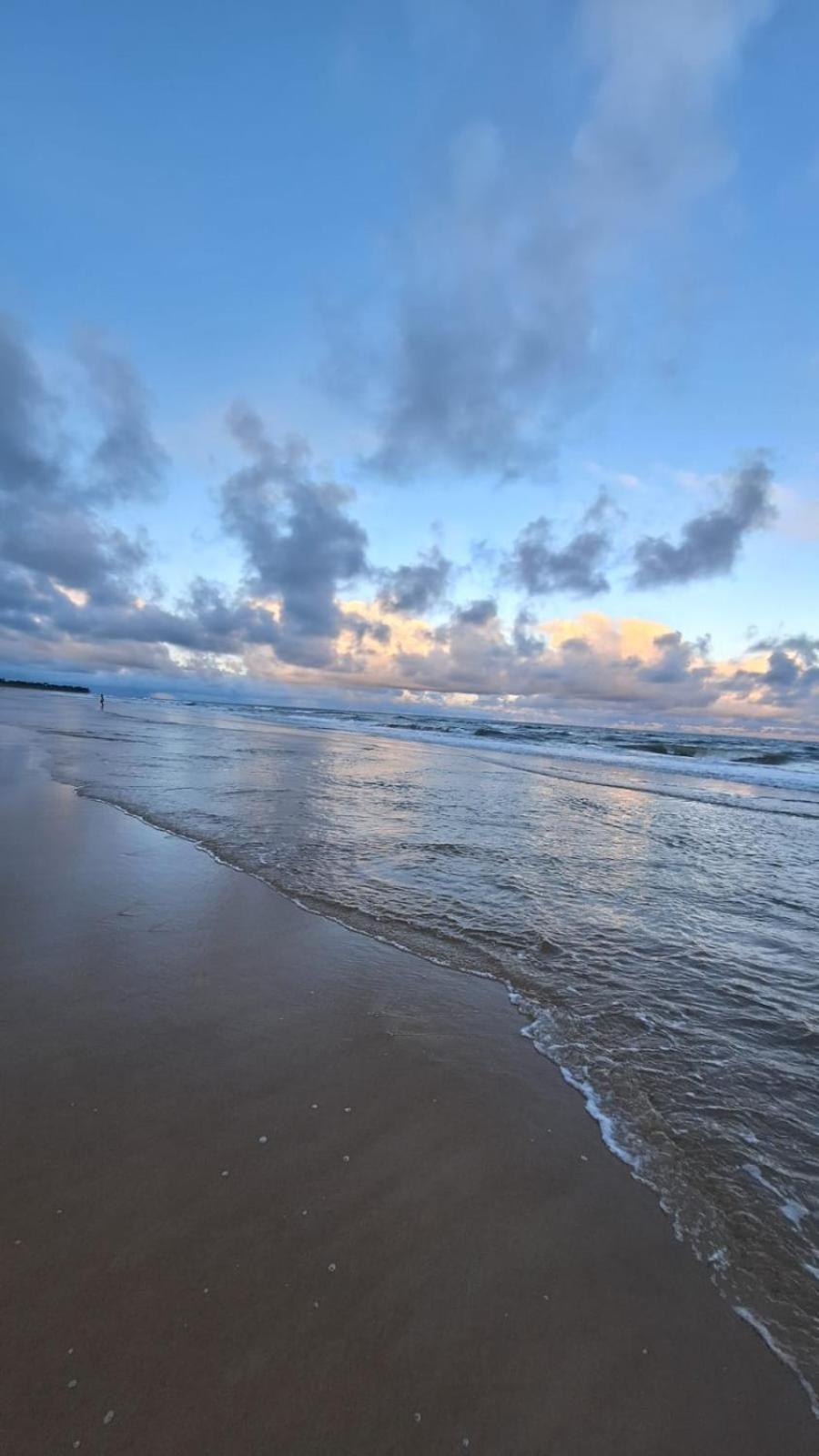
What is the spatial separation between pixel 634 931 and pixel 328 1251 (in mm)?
4727

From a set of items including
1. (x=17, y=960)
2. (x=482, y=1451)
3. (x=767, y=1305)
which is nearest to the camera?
(x=482, y=1451)

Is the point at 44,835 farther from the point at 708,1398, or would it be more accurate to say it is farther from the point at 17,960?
the point at 708,1398

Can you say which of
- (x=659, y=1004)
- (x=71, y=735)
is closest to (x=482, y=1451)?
(x=659, y=1004)

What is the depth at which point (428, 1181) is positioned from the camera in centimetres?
283

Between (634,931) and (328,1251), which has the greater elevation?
(328,1251)

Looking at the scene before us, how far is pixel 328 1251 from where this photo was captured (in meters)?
2.41

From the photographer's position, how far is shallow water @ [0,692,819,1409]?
116 inches

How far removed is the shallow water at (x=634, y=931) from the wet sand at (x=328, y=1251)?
0.35 m

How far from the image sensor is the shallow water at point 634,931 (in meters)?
2.96

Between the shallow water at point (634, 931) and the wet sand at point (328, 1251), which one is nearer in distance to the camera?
the wet sand at point (328, 1251)

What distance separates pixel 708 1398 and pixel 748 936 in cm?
509

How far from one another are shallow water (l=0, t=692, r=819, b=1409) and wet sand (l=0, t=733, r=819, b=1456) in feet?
1.16

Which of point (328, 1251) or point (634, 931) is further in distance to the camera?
point (634, 931)

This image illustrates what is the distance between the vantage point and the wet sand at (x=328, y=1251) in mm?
1884
